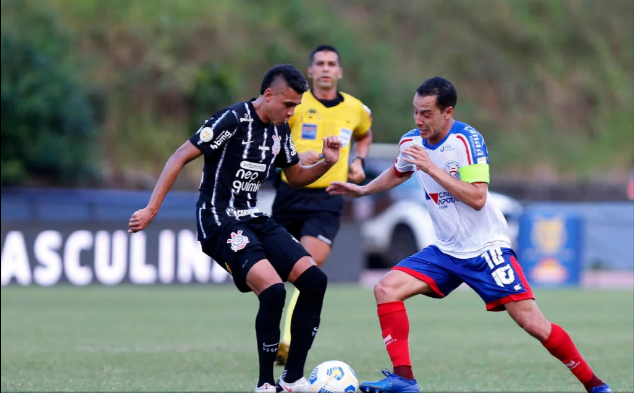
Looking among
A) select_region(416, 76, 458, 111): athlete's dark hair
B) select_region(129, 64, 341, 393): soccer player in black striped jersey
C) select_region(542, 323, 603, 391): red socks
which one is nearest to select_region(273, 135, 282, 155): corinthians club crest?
select_region(129, 64, 341, 393): soccer player in black striped jersey

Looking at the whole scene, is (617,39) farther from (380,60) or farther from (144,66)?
(144,66)

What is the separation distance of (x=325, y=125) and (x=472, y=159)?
2.82 metres

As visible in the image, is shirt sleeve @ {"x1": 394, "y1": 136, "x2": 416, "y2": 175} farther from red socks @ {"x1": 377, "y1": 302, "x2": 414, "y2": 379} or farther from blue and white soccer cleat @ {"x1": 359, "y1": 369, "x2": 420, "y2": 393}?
blue and white soccer cleat @ {"x1": 359, "y1": 369, "x2": 420, "y2": 393}

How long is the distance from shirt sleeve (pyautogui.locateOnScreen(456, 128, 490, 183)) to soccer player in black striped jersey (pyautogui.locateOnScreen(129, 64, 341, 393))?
951 mm

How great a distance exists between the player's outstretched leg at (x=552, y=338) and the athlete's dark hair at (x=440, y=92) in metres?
1.32

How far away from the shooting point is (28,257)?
17.1 meters

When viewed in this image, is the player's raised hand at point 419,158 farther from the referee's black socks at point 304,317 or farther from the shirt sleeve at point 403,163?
the referee's black socks at point 304,317

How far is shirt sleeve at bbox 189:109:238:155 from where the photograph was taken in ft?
21.2

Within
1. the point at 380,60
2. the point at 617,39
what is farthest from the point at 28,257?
the point at 617,39

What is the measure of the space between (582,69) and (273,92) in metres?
40.6

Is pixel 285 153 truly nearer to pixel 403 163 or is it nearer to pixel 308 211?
pixel 403 163

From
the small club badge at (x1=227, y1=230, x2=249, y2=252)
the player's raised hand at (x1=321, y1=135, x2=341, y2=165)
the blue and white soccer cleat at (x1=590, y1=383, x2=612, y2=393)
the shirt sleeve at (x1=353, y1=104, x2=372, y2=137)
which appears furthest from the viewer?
the shirt sleeve at (x1=353, y1=104, x2=372, y2=137)

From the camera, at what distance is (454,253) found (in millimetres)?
6406

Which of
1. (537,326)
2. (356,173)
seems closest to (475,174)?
(537,326)
